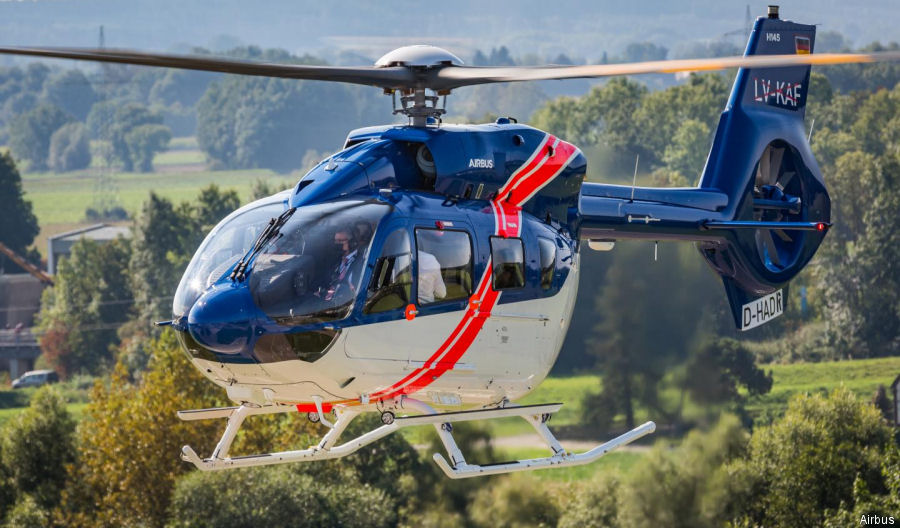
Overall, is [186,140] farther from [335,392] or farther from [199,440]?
[335,392]

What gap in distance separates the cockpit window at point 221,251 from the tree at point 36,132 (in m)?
131

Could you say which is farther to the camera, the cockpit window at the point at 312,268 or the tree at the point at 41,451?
the tree at the point at 41,451

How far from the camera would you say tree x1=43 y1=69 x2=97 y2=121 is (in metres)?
157

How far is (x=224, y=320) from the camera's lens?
1247 cm

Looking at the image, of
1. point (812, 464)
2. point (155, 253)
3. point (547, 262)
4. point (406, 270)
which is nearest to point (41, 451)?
point (812, 464)

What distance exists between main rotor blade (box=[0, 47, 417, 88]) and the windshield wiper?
→ 1218 mm

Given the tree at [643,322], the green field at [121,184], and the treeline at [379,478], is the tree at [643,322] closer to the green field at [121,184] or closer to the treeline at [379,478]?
the treeline at [379,478]

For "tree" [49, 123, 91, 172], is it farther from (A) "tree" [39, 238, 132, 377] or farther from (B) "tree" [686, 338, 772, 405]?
(B) "tree" [686, 338, 772, 405]

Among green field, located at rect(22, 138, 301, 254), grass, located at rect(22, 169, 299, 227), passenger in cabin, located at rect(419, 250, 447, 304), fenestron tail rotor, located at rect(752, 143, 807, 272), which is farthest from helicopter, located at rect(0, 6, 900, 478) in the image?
grass, located at rect(22, 169, 299, 227)

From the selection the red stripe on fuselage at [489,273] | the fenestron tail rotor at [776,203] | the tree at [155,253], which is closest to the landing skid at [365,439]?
the red stripe on fuselage at [489,273]

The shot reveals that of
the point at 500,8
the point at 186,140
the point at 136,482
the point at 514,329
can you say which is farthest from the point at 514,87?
the point at 514,329

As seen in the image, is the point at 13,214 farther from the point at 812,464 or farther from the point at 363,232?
the point at 363,232

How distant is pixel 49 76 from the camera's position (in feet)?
552

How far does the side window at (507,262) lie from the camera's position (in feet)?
44.8
